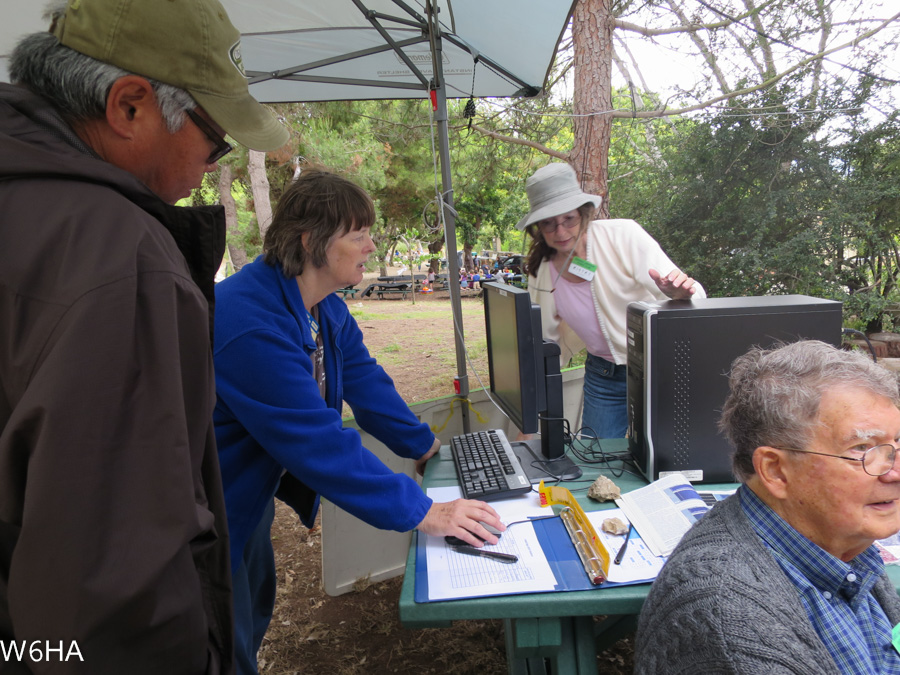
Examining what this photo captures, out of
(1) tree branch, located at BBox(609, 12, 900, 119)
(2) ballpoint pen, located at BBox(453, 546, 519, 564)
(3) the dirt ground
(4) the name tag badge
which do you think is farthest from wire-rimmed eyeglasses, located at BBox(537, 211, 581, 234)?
(1) tree branch, located at BBox(609, 12, 900, 119)

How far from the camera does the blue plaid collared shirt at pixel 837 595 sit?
983 mm

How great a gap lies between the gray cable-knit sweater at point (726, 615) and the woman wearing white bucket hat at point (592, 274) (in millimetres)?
1217

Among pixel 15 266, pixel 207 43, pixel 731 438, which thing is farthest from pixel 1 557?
pixel 731 438

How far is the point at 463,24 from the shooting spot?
309 cm

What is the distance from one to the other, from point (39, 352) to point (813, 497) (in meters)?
1.27

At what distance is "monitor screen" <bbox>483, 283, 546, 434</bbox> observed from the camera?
167cm

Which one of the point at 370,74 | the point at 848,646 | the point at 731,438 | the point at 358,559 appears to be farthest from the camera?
the point at 370,74

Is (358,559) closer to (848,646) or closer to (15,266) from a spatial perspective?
(848,646)

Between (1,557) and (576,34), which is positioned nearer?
(1,557)

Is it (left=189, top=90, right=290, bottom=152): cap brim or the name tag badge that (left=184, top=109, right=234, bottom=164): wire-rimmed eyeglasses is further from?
the name tag badge

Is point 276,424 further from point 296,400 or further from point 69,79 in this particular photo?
point 69,79

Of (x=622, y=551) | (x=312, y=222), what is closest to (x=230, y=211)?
(x=312, y=222)

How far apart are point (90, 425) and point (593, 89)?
524 centimetres

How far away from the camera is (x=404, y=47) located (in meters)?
3.21
